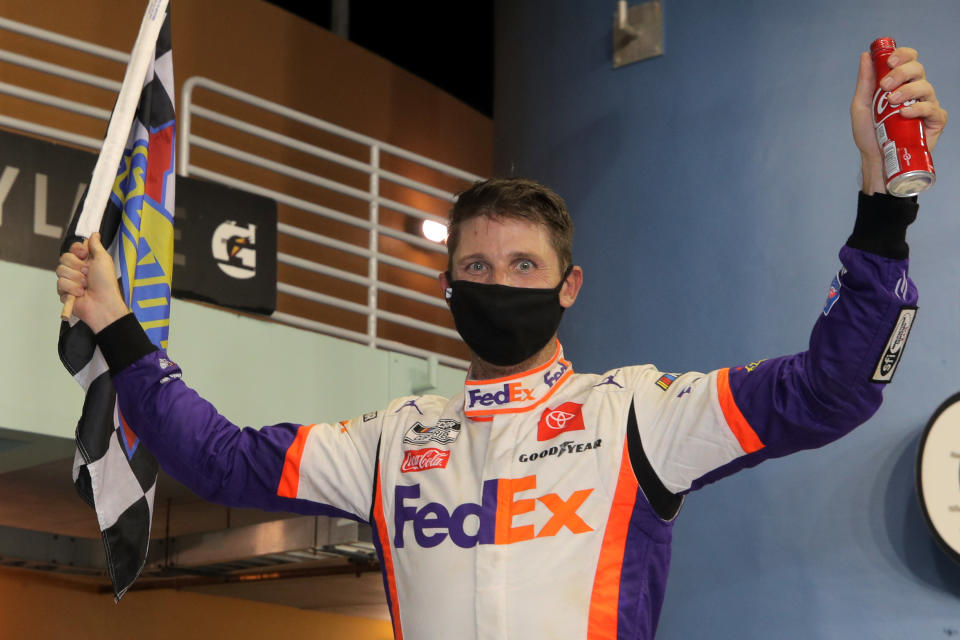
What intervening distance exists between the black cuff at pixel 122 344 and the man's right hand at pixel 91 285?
0.06 ft

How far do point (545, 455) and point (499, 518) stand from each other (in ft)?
0.46

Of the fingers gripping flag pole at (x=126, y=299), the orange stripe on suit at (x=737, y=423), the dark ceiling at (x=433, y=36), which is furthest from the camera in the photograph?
the dark ceiling at (x=433, y=36)

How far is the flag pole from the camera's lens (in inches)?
105

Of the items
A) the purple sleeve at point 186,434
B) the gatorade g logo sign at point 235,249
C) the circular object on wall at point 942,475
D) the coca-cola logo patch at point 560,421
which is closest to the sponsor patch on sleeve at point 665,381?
the coca-cola logo patch at point 560,421

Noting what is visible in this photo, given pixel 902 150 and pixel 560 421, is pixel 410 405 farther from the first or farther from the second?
pixel 902 150

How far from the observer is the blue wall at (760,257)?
4.70 metres

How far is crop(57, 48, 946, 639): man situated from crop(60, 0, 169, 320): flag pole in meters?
0.18

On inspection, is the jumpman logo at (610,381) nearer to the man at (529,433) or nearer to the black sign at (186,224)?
the man at (529,433)

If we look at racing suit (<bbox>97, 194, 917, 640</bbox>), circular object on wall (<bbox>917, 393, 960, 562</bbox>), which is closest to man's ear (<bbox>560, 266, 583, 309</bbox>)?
racing suit (<bbox>97, 194, 917, 640</bbox>)

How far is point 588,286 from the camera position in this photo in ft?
Result: 18.4

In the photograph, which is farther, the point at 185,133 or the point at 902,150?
the point at 185,133

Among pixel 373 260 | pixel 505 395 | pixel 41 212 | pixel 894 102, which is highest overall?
pixel 373 260

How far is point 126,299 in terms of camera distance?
288cm

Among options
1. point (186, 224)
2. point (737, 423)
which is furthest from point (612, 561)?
point (186, 224)
